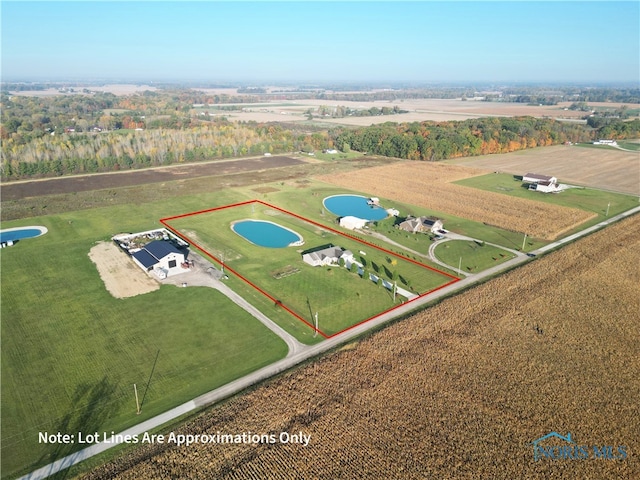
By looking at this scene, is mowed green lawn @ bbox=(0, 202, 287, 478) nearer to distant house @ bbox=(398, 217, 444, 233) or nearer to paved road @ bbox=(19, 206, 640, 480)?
paved road @ bbox=(19, 206, 640, 480)

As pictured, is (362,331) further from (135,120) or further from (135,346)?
(135,120)

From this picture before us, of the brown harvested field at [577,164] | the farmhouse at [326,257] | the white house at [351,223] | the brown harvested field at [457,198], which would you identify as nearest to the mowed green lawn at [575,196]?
the brown harvested field at [457,198]

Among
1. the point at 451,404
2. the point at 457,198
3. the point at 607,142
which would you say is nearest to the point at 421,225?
the point at 457,198

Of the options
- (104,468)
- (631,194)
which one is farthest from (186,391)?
(631,194)

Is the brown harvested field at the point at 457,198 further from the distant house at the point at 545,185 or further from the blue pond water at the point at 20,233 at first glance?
the blue pond water at the point at 20,233

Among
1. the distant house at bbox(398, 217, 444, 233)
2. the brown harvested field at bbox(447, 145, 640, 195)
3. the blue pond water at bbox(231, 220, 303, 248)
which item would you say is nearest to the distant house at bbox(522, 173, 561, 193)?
the brown harvested field at bbox(447, 145, 640, 195)

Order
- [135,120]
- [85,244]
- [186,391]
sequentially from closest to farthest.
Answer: [186,391] < [85,244] < [135,120]

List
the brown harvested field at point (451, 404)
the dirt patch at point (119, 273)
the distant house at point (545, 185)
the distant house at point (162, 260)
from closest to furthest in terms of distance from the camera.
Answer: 1. the brown harvested field at point (451, 404)
2. the dirt patch at point (119, 273)
3. the distant house at point (162, 260)
4. the distant house at point (545, 185)
